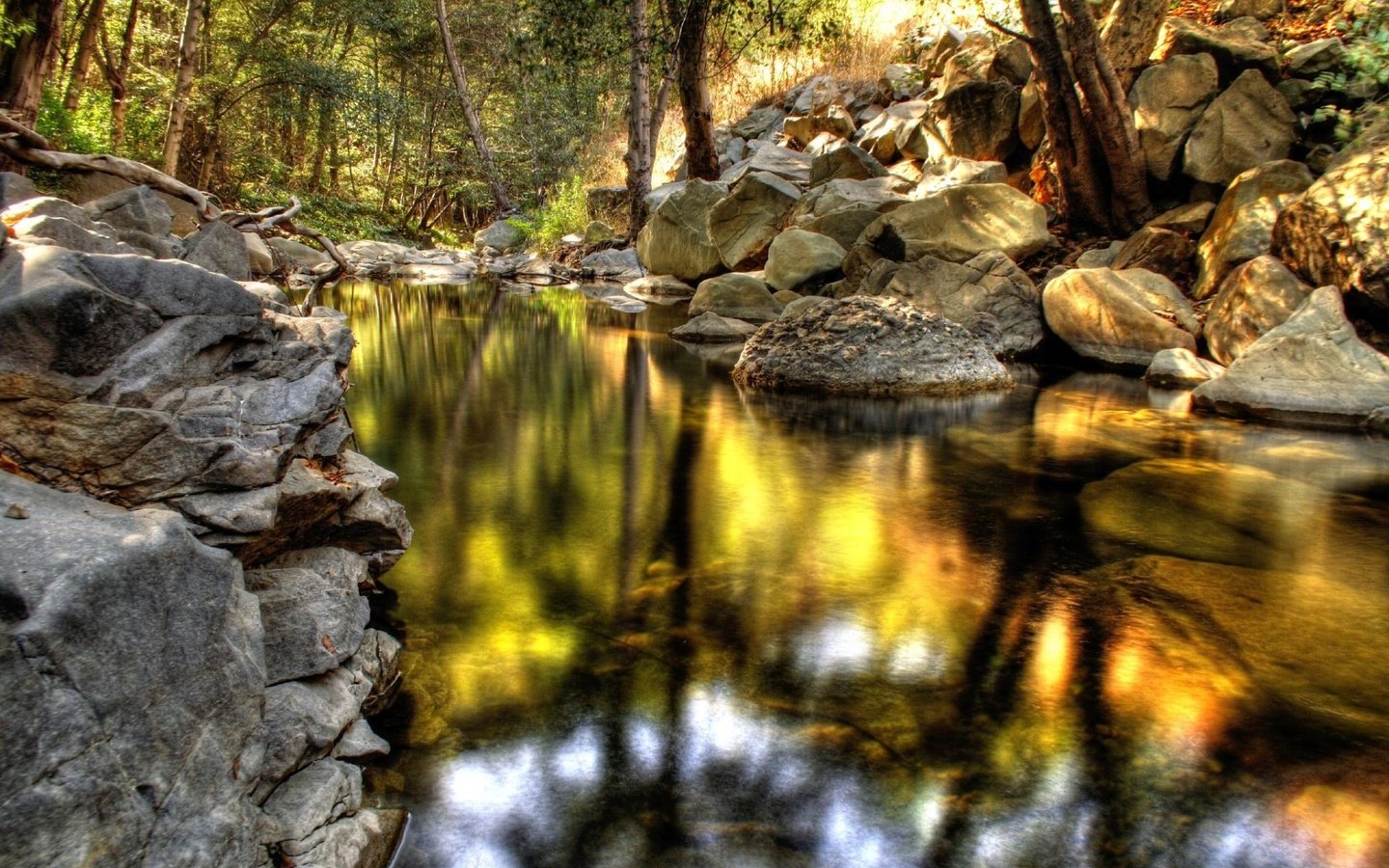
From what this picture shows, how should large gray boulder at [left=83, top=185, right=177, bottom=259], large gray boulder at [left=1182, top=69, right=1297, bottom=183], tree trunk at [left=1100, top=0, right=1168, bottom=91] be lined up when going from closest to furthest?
large gray boulder at [left=83, top=185, right=177, bottom=259] → large gray boulder at [left=1182, top=69, right=1297, bottom=183] → tree trunk at [left=1100, top=0, right=1168, bottom=91]

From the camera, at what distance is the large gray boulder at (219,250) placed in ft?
12.6

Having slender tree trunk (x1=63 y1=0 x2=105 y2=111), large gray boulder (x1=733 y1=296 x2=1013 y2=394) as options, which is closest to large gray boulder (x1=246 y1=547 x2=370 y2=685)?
large gray boulder (x1=733 y1=296 x2=1013 y2=394)

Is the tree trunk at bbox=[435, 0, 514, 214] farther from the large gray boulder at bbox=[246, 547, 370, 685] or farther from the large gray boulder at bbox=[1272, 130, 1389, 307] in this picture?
the large gray boulder at bbox=[246, 547, 370, 685]

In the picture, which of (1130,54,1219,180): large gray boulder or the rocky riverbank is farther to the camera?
(1130,54,1219,180): large gray boulder

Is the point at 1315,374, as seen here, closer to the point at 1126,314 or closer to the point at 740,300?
the point at 1126,314

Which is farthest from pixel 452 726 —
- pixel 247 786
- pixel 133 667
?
pixel 133 667

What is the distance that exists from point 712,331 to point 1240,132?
260 inches

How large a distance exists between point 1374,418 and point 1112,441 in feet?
7.21

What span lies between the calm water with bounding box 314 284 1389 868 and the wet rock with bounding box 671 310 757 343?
4806 millimetres

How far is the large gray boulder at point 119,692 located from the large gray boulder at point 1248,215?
9432 mm

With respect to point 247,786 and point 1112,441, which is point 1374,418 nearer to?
point 1112,441

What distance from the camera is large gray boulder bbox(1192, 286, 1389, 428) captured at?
22.5 ft

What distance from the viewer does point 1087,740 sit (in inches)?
106

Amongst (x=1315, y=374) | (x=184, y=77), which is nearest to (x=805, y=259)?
(x=1315, y=374)
